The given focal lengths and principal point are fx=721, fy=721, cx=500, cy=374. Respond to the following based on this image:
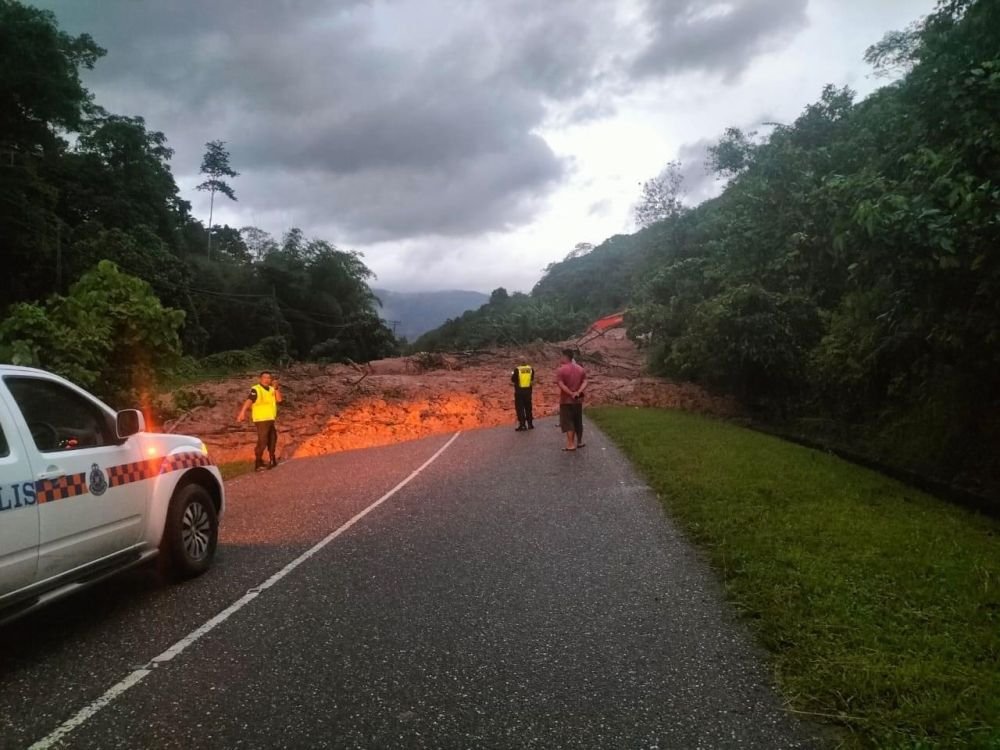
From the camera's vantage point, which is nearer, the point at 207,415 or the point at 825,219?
the point at 825,219

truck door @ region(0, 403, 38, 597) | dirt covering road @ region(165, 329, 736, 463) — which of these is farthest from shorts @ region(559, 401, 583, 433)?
truck door @ region(0, 403, 38, 597)

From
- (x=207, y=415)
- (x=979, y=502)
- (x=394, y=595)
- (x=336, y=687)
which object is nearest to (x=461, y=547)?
(x=394, y=595)

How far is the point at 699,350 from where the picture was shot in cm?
2688

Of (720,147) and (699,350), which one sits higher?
(720,147)

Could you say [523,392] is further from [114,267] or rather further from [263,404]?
[114,267]

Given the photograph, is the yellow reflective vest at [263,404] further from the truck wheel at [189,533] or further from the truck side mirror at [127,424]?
the truck side mirror at [127,424]

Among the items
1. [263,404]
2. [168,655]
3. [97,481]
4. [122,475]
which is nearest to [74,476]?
[97,481]

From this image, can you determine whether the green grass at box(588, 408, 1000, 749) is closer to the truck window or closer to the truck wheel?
the truck wheel

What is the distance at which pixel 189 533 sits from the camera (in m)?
6.16

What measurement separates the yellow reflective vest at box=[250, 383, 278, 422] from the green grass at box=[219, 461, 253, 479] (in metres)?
1.26

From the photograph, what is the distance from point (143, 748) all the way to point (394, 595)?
2345 mm

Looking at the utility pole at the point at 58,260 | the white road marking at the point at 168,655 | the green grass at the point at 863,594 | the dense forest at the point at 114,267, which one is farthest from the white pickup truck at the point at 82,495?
the utility pole at the point at 58,260

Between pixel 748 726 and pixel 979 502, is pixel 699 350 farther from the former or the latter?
pixel 748 726

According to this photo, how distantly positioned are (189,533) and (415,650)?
275 centimetres
